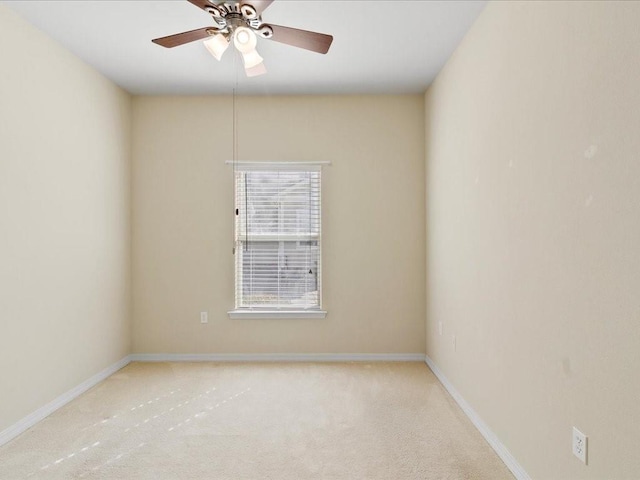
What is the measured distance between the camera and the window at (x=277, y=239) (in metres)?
4.41

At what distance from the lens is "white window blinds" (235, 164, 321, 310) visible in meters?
4.41

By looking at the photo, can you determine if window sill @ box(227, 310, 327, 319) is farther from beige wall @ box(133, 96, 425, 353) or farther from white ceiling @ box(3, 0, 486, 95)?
white ceiling @ box(3, 0, 486, 95)

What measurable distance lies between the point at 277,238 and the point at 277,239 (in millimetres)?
11

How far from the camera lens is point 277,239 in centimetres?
443

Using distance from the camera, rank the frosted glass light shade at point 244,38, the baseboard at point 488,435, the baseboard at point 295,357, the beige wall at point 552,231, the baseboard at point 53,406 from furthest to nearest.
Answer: the baseboard at point 295,357, the baseboard at point 53,406, the frosted glass light shade at point 244,38, the baseboard at point 488,435, the beige wall at point 552,231

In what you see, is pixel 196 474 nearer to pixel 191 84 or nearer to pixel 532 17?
pixel 532 17

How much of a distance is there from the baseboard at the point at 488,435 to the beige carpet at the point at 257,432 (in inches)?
1.7

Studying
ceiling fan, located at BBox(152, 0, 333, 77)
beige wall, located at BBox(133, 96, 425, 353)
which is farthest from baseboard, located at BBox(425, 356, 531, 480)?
ceiling fan, located at BBox(152, 0, 333, 77)

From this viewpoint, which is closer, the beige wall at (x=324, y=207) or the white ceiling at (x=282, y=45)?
the white ceiling at (x=282, y=45)

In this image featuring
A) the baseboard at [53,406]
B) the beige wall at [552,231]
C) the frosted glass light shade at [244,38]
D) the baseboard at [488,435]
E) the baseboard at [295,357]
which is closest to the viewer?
the beige wall at [552,231]

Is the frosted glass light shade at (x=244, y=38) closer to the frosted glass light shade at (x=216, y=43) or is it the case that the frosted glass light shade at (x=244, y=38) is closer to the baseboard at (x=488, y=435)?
the frosted glass light shade at (x=216, y=43)

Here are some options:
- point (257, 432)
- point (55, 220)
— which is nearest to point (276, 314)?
point (257, 432)

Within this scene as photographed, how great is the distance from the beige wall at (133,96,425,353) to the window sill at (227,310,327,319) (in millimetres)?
119

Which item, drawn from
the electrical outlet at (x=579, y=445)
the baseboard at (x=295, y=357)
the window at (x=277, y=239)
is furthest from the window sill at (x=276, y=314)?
the electrical outlet at (x=579, y=445)
